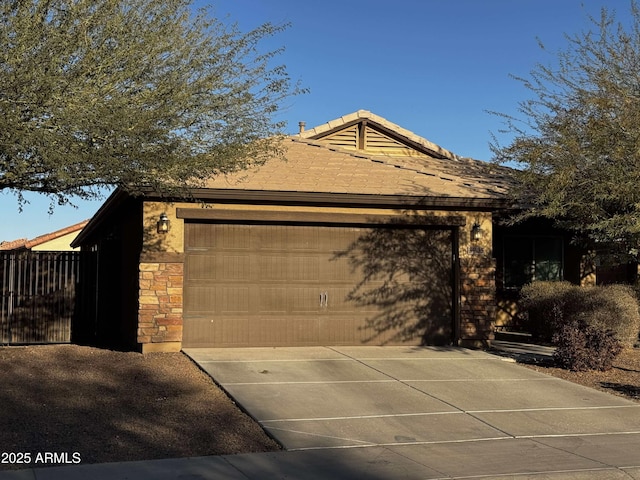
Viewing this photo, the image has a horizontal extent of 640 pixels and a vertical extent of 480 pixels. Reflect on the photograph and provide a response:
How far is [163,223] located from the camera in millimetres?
12250

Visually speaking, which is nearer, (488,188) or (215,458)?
(215,458)

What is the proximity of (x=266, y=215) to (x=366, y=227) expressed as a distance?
6.71ft

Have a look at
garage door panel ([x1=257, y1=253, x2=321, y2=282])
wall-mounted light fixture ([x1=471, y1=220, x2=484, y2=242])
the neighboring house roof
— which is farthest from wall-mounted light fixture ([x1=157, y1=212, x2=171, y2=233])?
the neighboring house roof

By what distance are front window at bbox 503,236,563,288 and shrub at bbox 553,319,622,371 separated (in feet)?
17.9

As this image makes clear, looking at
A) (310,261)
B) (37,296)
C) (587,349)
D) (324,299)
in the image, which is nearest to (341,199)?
(310,261)

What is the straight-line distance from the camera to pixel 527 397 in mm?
9914

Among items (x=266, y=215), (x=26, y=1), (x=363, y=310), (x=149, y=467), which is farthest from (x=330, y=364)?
(x=26, y=1)

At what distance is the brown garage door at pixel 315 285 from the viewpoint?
1274cm

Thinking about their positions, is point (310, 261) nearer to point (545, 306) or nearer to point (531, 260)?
point (545, 306)

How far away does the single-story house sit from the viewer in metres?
12.4

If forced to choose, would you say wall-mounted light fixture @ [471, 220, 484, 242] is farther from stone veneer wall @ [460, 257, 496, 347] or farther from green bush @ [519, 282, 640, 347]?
green bush @ [519, 282, 640, 347]

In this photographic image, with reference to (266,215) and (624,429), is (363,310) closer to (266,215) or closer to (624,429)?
(266,215)

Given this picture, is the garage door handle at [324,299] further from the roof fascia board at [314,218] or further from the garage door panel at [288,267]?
the roof fascia board at [314,218]

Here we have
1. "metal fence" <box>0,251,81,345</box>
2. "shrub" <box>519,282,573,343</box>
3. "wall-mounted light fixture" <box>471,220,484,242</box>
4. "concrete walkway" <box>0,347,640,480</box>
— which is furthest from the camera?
"metal fence" <box>0,251,81,345</box>
